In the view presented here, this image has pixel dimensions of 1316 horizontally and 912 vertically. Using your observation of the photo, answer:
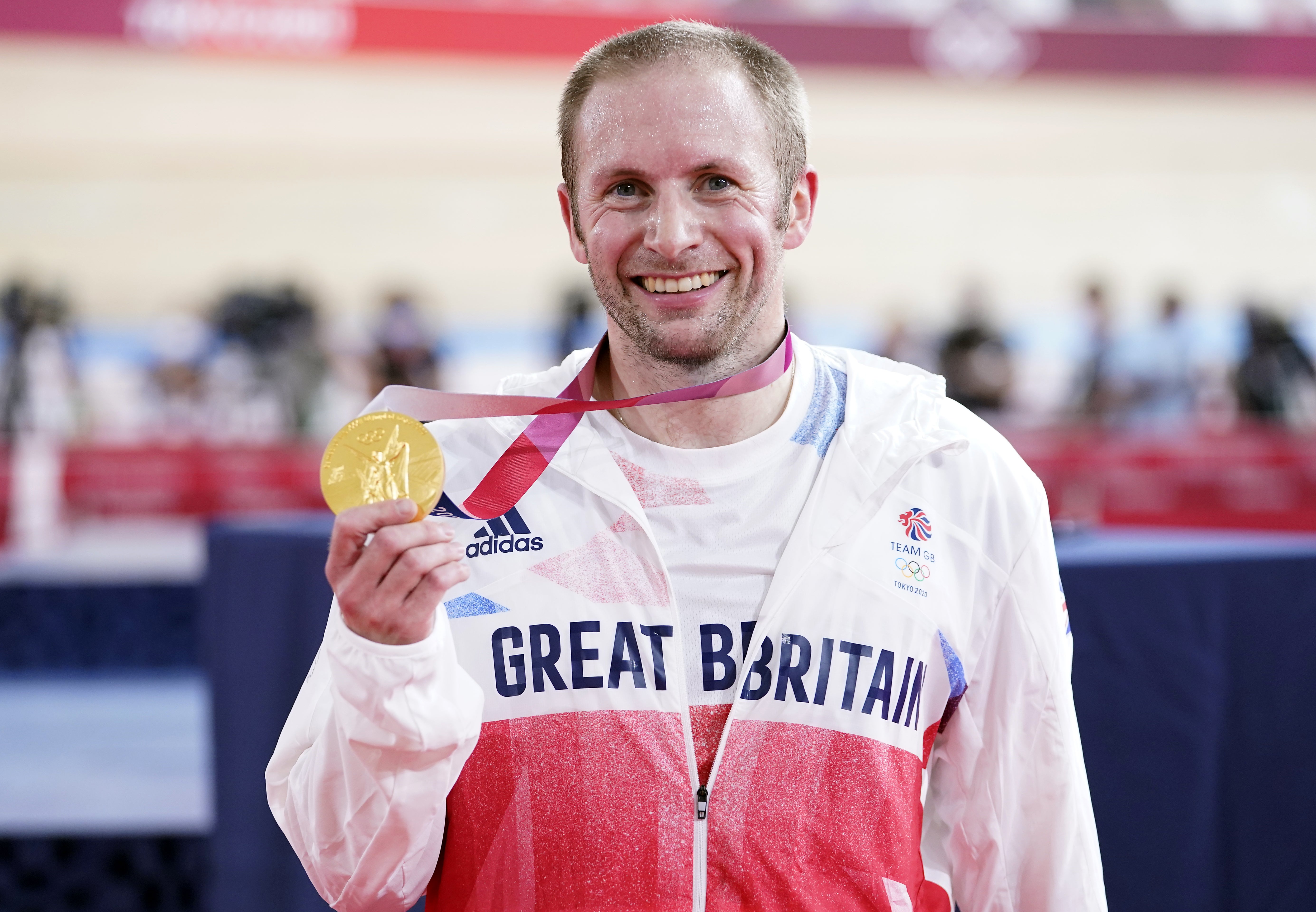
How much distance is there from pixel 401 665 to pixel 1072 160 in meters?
16.3

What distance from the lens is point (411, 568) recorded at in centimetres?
131

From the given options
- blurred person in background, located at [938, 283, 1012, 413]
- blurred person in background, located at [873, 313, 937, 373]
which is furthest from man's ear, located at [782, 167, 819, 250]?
blurred person in background, located at [873, 313, 937, 373]

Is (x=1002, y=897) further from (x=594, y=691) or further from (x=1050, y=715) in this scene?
(x=594, y=691)

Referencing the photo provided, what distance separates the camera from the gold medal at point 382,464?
57.1 inches

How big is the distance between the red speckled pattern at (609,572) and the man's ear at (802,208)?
47 cm

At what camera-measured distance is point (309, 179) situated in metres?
15.0

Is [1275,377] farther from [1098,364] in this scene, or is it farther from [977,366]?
[977,366]

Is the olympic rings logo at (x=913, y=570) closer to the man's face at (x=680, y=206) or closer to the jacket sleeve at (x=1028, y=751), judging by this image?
the jacket sleeve at (x=1028, y=751)

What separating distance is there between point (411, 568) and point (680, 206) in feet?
1.97

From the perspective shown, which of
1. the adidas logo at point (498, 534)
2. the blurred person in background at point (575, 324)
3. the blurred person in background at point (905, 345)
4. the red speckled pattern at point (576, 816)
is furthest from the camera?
the blurred person in background at point (905, 345)

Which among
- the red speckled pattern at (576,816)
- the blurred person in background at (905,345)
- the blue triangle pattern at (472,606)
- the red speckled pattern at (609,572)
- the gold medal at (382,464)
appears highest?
the blurred person in background at (905,345)

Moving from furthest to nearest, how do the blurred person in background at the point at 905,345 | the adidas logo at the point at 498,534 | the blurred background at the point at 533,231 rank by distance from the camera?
the blurred person in background at the point at 905,345
the blurred background at the point at 533,231
the adidas logo at the point at 498,534

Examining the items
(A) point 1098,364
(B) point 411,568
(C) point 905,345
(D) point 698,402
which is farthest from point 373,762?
(C) point 905,345

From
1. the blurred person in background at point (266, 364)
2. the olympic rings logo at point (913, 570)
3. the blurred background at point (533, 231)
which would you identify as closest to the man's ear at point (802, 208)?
the olympic rings logo at point (913, 570)
